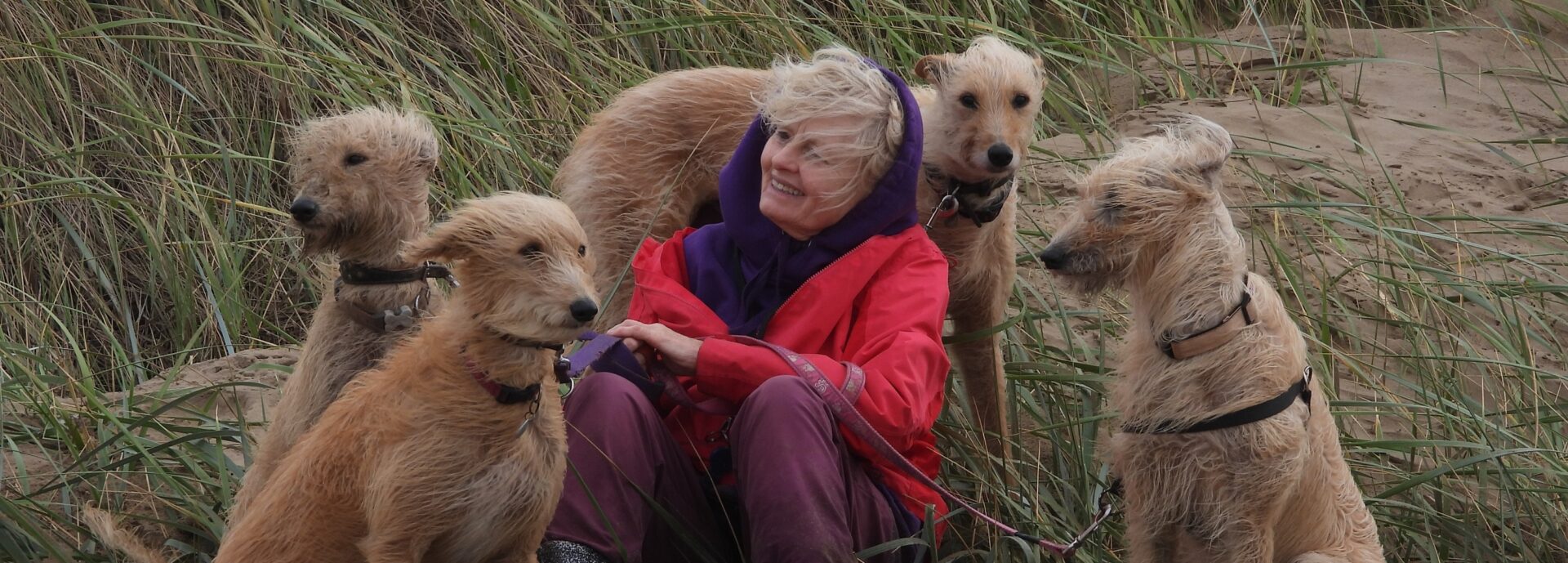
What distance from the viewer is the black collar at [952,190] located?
4148 millimetres

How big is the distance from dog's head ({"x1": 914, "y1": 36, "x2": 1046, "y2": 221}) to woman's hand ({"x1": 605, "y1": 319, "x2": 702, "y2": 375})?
120 cm

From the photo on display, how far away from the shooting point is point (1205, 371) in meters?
3.09

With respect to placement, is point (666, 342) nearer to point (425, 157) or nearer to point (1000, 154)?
point (425, 157)

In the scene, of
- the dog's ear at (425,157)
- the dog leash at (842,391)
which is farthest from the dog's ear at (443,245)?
the dog's ear at (425,157)

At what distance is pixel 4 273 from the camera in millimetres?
5543

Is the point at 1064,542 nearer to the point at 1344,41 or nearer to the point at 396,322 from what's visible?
the point at 396,322

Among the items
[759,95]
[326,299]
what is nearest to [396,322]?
[326,299]

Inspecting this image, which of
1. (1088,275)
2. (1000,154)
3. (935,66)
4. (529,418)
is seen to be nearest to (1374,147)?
(935,66)

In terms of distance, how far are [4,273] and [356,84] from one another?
1600mm

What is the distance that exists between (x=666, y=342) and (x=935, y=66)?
4.94 ft

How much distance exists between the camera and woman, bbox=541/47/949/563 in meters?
3.19

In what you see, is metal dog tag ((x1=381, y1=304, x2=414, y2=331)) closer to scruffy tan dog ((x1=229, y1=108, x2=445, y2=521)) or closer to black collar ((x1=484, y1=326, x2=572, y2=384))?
scruffy tan dog ((x1=229, y1=108, x2=445, y2=521))

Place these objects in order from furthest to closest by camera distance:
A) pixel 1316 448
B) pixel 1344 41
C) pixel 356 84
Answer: pixel 1344 41, pixel 356 84, pixel 1316 448

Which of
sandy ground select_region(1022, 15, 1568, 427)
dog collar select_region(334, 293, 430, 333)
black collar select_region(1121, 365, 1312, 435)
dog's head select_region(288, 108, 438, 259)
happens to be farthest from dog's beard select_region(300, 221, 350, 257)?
sandy ground select_region(1022, 15, 1568, 427)
